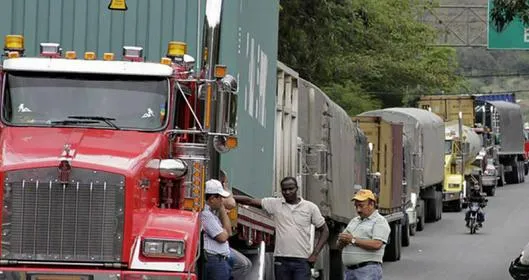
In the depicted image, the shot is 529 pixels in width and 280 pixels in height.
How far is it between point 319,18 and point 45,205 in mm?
24499

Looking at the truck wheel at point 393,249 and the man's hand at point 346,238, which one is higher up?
the man's hand at point 346,238

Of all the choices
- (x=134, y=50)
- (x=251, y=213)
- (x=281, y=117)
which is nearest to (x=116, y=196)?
(x=134, y=50)

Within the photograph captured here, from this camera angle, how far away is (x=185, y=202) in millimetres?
10883

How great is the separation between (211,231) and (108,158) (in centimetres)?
218

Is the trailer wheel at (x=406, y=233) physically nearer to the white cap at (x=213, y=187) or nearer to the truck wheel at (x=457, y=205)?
the truck wheel at (x=457, y=205)

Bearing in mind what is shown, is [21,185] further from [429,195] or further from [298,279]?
[429,195]

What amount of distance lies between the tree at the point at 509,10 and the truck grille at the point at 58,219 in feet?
39.8

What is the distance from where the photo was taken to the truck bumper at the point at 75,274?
9.77 m

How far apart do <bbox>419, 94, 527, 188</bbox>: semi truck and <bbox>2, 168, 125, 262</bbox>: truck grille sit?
3901 centimetres

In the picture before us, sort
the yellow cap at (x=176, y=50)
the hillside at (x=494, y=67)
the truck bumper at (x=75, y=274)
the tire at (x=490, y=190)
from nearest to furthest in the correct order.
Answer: the truck bumper at (x=75, y=274) → the yellow cap at (x=176, y=50) → the tire at (x=490, y=190) → the hillside at (x=494, y=67)

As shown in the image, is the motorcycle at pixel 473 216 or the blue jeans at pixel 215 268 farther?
the motorcycle at pixel 473 216

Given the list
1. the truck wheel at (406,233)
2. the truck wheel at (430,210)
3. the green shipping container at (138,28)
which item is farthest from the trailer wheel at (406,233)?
the green shipping container at (138,28)

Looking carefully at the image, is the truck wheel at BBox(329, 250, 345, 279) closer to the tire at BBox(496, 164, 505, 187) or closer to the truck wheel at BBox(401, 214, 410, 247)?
the truck wheel at BBox(401, 214, 410, 247)

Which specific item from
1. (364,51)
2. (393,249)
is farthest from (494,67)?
(393,249)
